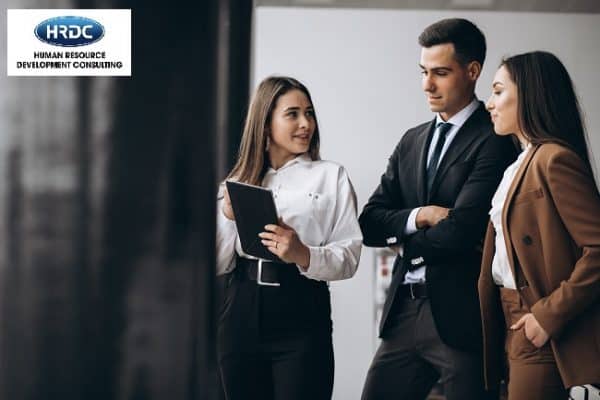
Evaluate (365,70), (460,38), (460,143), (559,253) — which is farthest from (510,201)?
(365,70)

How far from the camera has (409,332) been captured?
3.02m

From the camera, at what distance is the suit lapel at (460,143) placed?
3072 millimetres

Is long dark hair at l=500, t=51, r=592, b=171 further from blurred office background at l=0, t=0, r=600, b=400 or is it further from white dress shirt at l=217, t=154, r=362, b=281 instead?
blurred office background at l=0, t=0, r=600, b=400

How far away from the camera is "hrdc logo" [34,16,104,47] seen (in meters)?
3.00

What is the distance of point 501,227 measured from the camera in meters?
2.89

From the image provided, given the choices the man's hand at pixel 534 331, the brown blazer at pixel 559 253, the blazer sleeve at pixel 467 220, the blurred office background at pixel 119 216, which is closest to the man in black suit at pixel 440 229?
the blazer sleeve at pixel 467 220

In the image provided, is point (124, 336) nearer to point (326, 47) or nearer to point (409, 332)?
point (409, 332)

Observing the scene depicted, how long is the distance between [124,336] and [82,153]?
551 mm

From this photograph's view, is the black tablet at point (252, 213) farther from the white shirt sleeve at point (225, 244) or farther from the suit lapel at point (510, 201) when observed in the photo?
the suit lapel at point (510, 201)

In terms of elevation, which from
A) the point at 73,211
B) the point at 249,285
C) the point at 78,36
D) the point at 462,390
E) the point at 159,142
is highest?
the point at 78,36

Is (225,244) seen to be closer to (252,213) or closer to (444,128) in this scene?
(252,213)

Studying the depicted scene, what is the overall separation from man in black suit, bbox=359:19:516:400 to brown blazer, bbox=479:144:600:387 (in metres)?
0.11

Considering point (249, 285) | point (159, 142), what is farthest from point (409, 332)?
point (159, 142)

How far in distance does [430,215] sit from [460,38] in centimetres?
63
